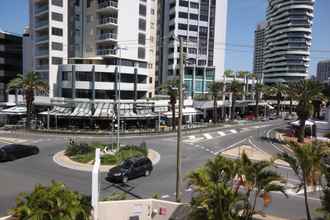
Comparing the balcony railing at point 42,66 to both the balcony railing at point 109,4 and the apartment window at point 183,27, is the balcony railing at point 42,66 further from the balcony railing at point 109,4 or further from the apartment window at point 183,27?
the apartment window at point 183,27

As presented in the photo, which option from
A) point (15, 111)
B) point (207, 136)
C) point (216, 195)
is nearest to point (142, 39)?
point (207, 136)

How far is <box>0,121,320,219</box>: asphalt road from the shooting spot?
2077 cm

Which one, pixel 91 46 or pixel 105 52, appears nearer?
pixel 105 52

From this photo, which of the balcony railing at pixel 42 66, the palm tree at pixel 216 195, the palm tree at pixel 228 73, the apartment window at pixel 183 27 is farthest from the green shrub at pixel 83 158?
the apartment window at pixel 183 27

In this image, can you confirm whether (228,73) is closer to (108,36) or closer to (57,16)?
(108,36)

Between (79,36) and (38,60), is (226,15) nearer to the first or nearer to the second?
(79,36)

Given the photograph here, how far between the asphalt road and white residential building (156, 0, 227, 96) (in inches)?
1637

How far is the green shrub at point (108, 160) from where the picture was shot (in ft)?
98.0

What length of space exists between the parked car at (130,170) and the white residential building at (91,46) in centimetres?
3095

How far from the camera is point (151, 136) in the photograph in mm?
49344

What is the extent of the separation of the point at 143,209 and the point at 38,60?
190 feet

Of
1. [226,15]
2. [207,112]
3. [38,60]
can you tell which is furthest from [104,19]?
[226,15]

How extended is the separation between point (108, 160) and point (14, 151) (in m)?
10.4

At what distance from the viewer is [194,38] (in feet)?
283
